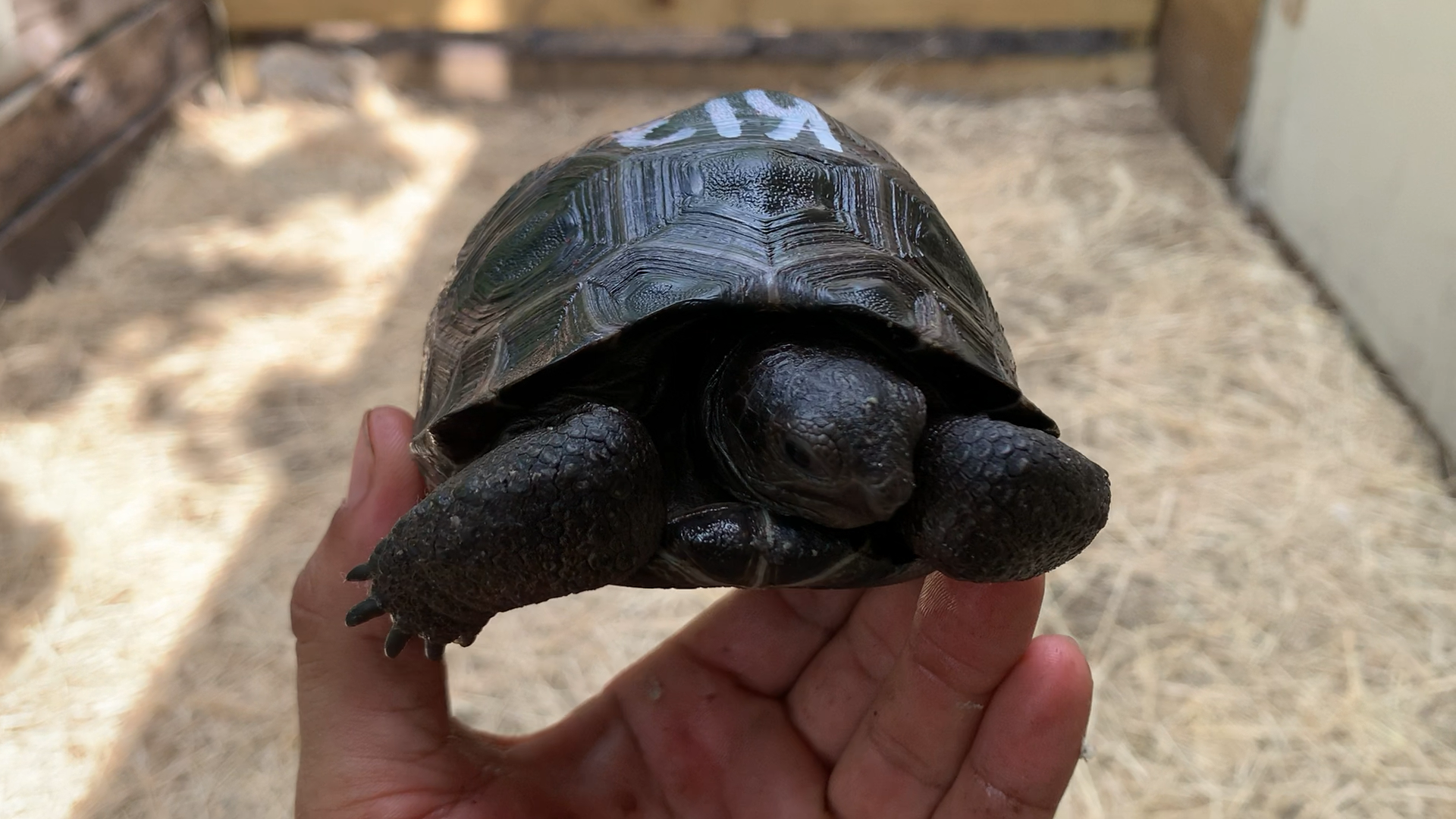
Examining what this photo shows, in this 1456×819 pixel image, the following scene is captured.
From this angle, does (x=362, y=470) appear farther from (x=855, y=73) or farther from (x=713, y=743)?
(x=855, y=73)

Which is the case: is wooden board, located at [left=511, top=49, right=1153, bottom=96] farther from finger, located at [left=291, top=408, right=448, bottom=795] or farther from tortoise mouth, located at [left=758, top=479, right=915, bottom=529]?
tortoise mouth, located at [left=758, top=479, right=915, bottom=529]

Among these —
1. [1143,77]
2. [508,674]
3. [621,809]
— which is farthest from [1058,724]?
[1143,77]

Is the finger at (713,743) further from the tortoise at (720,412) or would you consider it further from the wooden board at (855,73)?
the wooden board at (855,73)

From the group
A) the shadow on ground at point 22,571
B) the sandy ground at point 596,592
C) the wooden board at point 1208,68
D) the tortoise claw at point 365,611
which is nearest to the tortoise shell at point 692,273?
the tortoise claw at point 365,611

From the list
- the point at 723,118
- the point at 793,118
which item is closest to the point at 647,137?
the point at 723,118

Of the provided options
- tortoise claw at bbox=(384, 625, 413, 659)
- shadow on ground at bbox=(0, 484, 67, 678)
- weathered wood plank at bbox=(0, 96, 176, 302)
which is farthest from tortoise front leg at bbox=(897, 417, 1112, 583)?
weathered wood plank at bbox=(0, 96, 176, 302)

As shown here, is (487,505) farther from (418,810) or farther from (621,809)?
(621,809)

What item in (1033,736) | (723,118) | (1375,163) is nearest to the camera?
(1033,736)
